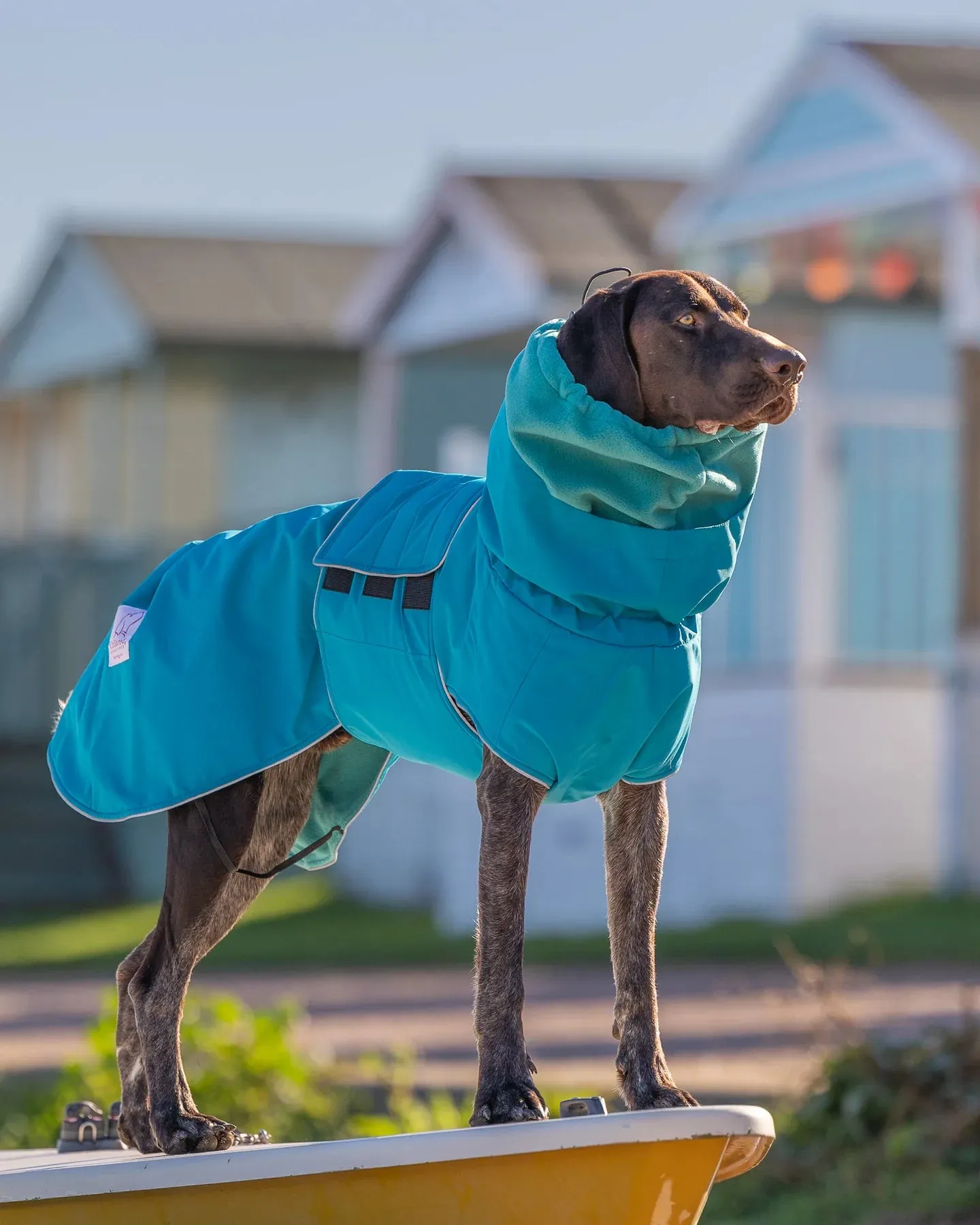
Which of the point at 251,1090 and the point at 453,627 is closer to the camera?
the point at 453,627

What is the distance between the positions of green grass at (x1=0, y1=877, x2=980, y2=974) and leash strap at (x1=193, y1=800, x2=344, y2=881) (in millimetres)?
7459

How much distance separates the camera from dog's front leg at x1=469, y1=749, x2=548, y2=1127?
3.54 metres

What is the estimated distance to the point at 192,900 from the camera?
159 inches

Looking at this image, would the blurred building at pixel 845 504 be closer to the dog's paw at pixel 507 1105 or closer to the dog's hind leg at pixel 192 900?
the dog's hind leg at pixel 192 900

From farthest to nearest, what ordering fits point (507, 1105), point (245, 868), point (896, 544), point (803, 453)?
point (896, 544)
point (803, 453)
point (245, 868)
point (507, 1105)

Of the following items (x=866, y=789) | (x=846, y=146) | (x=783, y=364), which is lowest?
(x=866, y=789)

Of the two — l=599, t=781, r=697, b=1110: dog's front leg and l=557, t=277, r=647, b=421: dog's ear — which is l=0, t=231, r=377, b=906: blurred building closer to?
l=599, t=781, r=697, b=1110: dog's front leg

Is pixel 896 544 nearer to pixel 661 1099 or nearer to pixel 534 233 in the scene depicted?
pixel 534 233

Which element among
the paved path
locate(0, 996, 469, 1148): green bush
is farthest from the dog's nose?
locate(0, 996, 469, 1148): green bush

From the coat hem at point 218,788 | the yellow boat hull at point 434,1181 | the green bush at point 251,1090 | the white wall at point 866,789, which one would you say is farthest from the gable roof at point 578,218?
the yellow boat hull at point 434,1181

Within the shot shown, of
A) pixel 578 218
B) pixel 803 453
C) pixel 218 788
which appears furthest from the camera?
pixel 578 218

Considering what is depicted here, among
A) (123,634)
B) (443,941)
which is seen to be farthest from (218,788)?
(443,941)

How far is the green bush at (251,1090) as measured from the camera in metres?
6.71

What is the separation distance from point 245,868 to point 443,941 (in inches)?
435
